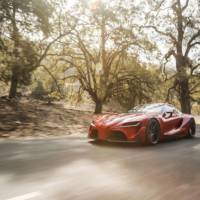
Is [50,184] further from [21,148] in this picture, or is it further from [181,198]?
[21,148]

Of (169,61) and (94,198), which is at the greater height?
(169,61)

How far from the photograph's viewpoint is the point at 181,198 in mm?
4574

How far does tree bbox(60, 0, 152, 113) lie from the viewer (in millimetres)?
24219

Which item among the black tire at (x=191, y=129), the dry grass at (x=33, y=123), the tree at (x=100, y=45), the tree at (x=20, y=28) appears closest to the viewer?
Result: the black tire at (x=191, y=129)

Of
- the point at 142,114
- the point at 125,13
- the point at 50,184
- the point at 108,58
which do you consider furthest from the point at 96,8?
the point at 50,184

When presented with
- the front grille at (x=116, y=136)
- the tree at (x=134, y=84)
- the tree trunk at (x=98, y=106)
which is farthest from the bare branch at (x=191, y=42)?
the front grille at (x=116, y=136)

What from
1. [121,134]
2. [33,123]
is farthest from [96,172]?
[33,123]

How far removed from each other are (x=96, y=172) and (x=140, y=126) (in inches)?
148

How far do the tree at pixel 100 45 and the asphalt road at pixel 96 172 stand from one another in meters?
16.2

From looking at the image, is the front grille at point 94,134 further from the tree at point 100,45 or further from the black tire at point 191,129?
the tree at point 100,45

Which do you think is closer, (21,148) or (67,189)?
(67,189)

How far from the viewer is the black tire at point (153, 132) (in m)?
9.69

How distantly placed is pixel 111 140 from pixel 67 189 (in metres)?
4.83

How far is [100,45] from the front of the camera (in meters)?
25.9
